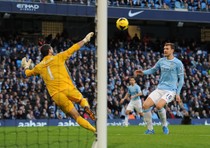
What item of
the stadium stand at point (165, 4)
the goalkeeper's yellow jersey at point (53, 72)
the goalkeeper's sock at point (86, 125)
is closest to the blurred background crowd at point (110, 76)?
the stadium stand at point (165, 4)

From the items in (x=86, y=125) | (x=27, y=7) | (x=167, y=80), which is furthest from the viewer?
(x=27, y=7)

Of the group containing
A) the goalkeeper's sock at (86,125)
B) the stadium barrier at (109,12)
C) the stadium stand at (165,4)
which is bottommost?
the goalkeeper's sock at (86,125)

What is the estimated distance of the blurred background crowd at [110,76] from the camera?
25.5 metres

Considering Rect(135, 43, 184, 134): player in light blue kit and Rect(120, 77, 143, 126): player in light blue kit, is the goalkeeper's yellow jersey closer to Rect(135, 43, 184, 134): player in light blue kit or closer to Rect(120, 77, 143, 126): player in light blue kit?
Rect(135, 43, 184, 134): player in light blue kit

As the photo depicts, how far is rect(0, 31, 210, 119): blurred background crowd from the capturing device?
1004 inches

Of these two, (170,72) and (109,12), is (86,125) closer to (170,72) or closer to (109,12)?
(170,72)

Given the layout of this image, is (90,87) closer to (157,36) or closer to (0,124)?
(0,124)

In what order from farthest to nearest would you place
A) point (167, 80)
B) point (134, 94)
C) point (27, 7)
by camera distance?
point (27, 7), point (134, 94), point (167, 80)

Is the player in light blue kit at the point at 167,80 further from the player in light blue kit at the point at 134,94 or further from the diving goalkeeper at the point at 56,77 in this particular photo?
the player in light blue kit at the point at 134,94

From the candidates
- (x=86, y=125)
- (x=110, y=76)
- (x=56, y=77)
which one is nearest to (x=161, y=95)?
(x=56, y=77)

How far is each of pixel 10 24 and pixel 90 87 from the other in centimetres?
806

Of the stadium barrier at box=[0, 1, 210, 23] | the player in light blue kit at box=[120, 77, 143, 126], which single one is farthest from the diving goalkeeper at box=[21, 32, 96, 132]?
the stadium barrier at box=[0, 1, 210, 23]

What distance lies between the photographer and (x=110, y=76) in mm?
30266

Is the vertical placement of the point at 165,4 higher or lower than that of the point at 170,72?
higher
